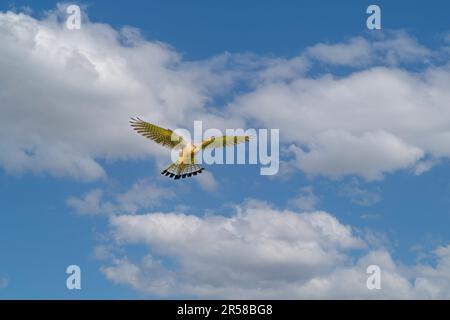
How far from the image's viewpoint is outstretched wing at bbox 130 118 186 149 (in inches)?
2783

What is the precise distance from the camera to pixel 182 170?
70562 mm

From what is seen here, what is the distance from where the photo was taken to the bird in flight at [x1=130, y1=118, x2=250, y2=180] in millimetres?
70188

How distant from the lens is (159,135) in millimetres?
71188

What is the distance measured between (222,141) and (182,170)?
5180 mm

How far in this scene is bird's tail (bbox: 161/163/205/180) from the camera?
6975cm

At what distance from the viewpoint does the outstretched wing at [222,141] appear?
7031 centimetres

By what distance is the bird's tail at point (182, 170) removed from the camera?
69750 millimetres

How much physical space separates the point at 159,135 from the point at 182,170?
14.6ft

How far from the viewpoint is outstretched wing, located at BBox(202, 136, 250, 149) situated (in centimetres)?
7031
